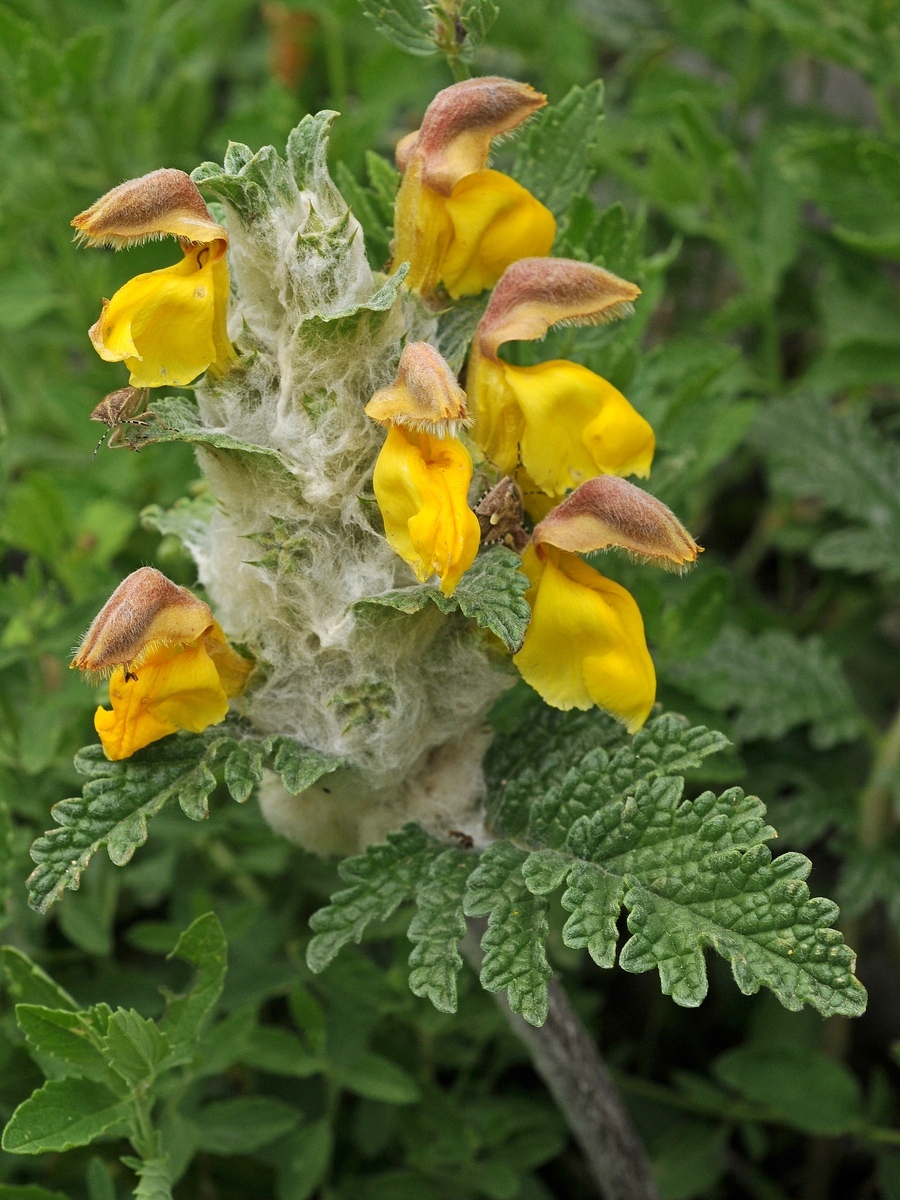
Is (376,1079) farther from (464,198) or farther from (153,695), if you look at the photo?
(464,198)

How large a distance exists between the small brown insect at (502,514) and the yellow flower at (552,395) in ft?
0.11

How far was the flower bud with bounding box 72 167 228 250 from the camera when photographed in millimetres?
980

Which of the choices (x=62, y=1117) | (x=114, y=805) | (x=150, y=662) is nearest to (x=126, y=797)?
(x=114, y=805)

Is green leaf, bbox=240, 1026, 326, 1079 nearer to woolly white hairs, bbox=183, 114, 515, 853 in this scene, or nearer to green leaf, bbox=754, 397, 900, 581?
woolly white hairs, bbox=183, 114, 515, 853

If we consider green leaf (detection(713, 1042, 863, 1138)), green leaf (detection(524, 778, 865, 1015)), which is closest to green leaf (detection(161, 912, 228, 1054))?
green leaf (detection(524, 778, 865, 1015))

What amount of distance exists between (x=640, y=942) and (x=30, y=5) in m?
1.95

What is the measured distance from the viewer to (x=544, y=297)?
1.04m

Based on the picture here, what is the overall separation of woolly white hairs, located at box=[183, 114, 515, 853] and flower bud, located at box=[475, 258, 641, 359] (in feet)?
0.27

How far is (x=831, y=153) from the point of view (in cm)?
188

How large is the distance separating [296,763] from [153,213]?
462mm

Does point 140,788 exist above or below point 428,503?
below

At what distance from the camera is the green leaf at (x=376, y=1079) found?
1411 mm

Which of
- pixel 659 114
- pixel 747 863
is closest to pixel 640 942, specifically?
pixel 747 863

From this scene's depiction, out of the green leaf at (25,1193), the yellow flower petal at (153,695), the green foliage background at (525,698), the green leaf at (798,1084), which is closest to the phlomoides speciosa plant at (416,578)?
the yellow flower petal at (153,695)
